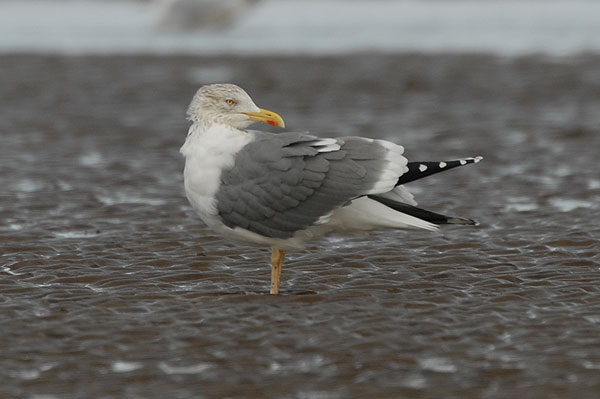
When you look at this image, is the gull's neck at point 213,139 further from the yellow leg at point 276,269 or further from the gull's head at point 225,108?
the yellow leg at point 276,269

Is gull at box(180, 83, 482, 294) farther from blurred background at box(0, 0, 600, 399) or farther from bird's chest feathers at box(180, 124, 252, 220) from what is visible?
blurred background at box(0, 0, 600, 399)

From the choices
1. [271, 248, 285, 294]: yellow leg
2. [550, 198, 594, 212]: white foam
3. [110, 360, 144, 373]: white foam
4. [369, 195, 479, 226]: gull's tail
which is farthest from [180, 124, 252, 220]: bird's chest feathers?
[550, 198, 594, 212]: white foam

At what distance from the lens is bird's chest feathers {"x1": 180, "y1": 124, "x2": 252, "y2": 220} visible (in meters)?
6.26

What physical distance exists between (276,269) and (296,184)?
1.95ft

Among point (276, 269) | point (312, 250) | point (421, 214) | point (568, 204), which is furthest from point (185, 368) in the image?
point (568, 204)

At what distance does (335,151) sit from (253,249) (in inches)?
63.5

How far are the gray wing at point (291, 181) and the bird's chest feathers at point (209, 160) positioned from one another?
0.05m

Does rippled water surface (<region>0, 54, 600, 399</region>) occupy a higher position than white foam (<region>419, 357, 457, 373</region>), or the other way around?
rippled water surface (<region>0, 54, 600, 399</region>)

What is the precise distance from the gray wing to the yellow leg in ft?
0.85

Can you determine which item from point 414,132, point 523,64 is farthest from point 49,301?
point 523,64

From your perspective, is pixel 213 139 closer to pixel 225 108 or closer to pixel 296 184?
pixel 225 108

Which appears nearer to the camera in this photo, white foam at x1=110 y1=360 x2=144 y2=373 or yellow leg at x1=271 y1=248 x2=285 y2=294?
white foam at x1=110 y1=360 x2=144 y2=373

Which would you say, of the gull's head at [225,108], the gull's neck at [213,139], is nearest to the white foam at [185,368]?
the gull's neck at [213,139]

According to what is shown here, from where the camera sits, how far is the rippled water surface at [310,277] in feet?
16.1
